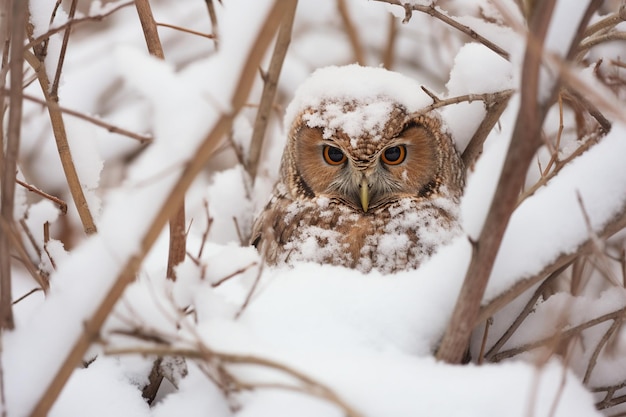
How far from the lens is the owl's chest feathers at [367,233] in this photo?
222 centimetres

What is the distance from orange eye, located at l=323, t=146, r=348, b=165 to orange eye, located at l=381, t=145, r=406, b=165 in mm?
154

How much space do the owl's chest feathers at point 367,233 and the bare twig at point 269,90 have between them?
261 millimetres

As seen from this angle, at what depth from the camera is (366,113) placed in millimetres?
2303

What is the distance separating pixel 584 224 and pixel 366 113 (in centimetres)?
104

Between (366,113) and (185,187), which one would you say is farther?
(366,113)

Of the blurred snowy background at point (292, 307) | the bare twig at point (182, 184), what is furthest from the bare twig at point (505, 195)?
the bare twig at point (182, 184)

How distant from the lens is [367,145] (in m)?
2.40

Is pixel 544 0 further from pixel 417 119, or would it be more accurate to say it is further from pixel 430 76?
pixel 430 76

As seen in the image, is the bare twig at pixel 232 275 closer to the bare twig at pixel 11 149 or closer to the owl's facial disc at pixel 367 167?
the bare twig at pixel 11 149

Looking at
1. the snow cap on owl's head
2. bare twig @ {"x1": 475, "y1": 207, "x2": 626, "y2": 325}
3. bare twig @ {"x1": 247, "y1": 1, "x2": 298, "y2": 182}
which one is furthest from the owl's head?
bare twig @ {"x1": 475, "y1": 207, "x2": 626, "y2": 325}

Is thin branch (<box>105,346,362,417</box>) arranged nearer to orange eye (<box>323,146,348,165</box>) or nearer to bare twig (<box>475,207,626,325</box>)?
bare twig (<box>475,207,626,325</box>)

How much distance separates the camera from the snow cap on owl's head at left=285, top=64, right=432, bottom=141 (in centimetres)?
230

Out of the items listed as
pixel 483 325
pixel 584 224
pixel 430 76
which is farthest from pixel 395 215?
pixel 430 76

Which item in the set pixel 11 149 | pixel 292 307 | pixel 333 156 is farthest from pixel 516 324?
pixel 11 149
